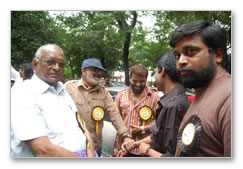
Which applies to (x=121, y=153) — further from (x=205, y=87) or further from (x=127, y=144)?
(x=205, y=87)

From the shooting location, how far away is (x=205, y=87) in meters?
1.48

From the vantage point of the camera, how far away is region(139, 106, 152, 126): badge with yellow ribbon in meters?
2.47

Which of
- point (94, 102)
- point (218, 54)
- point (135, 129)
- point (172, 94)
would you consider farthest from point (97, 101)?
point (218, 54)

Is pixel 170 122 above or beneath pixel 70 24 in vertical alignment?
beneath

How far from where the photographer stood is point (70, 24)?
226 centimetres

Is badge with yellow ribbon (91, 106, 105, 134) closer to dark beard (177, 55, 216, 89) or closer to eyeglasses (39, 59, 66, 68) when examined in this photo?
eyeglasses (39, 59, 66, 68)

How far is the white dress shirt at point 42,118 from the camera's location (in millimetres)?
1820

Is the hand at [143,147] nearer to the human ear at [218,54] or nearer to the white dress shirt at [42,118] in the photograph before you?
the white dress shirt at [42,118]

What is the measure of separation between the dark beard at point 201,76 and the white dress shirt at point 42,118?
34.5 inches

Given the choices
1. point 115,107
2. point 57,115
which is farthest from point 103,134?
point 57,115

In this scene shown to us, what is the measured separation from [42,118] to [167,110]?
796 mm

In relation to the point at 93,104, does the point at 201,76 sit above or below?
above
